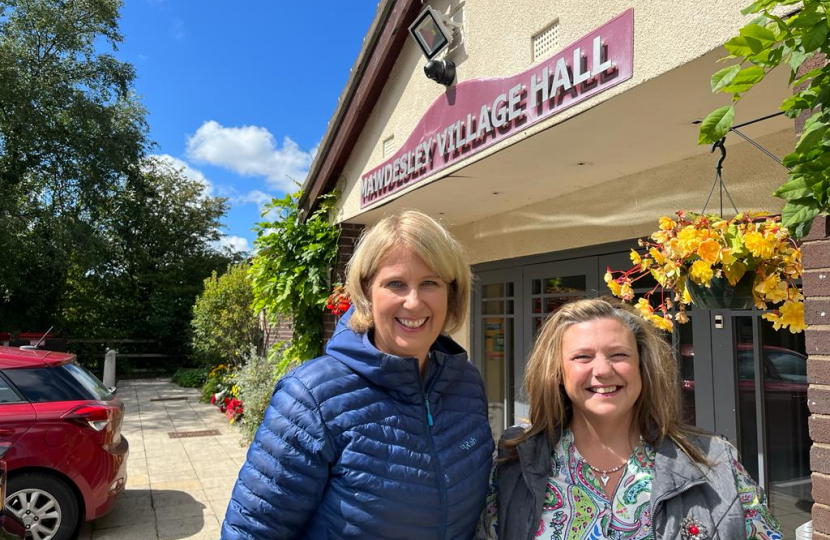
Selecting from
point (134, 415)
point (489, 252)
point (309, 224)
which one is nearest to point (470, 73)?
point (489, 252)

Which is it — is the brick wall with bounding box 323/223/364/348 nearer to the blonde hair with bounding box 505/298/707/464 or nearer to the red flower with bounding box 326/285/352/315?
the red flower with bounding box 326/285/352/315

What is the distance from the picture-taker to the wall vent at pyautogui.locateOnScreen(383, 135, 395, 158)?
567cm

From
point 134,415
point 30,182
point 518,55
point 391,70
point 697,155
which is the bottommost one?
point 134,415

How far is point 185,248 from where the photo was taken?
79.8ft

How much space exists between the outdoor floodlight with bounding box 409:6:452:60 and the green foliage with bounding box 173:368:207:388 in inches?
551

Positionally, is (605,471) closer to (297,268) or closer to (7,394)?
(7,394)

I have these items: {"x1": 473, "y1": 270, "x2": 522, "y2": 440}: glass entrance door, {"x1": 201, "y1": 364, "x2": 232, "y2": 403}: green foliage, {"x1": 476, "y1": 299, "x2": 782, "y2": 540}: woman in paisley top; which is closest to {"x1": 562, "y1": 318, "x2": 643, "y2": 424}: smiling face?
{"x1": 476, "y1": 299, "x2": 782, "y2": 540}: woman in paisley top

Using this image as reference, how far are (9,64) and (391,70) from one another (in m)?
14.3

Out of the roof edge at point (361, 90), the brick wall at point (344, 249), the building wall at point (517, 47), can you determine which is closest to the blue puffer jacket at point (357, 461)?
the building wall at point (517, 47)

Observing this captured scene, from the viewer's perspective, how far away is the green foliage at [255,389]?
860 cm

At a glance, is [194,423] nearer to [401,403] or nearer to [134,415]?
[134,415]

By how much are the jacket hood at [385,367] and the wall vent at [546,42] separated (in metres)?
2.59

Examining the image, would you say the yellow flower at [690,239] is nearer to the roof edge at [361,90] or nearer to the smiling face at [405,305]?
the smiling face at [405,305]

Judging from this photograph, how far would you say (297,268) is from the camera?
276 inches
